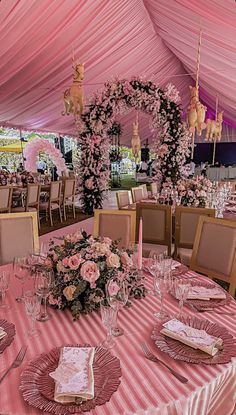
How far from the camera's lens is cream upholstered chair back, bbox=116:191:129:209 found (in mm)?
5445

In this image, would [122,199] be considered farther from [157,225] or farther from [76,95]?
[76,95]

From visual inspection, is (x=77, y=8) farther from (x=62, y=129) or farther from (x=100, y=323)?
(x=62, y=129)

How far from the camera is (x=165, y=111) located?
7.34 m

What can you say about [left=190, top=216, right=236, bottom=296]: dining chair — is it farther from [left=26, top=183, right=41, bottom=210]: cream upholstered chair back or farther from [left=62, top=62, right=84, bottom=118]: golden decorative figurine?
[left=26, top=183, right=41, bottom=210]: cream upholstered chair back

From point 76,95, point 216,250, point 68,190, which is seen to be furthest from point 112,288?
point 68,190

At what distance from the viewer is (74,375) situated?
4.20ft

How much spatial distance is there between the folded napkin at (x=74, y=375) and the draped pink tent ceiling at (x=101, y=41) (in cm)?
377

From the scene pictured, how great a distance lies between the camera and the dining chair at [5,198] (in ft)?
20.7

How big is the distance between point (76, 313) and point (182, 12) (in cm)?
459

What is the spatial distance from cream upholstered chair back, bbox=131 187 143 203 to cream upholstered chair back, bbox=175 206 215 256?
262cm

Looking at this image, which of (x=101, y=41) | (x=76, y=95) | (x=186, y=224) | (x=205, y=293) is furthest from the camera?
(x=101, y=41)

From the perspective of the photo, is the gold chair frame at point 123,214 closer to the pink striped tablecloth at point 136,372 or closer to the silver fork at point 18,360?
the pink striped tablecloth at point 136,372

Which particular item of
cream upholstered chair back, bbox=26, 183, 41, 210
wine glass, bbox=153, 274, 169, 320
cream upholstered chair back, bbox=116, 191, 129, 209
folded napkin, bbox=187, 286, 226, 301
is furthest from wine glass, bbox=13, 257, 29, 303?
cream upholstered chair back, bbox=26, 183, 41, 210

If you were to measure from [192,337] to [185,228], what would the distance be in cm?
235
